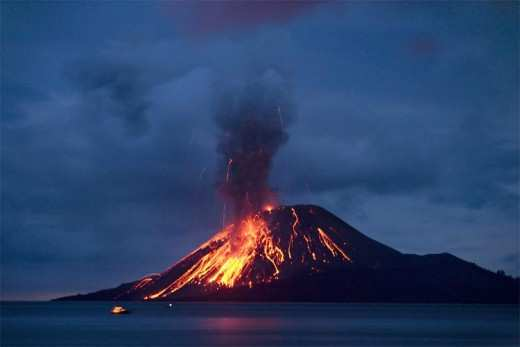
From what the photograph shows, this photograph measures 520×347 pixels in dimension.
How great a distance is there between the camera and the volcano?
547ft

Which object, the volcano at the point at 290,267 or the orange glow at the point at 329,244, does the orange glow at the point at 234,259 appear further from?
the orange glow at the point at 329,244

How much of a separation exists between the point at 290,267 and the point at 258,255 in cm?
931

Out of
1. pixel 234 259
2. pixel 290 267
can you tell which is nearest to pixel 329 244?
pixel 290 267

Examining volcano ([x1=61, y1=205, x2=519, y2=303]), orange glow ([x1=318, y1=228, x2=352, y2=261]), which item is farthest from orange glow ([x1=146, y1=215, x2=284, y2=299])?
orange glow ([x1=318, y1=228, x2=352, y2=261])

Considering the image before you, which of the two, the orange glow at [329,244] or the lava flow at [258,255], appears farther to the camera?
the orange glow at [329,244]

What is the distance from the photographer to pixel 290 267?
6821 inches

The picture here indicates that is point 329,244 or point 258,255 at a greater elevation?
point 329,244

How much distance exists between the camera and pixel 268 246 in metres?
168

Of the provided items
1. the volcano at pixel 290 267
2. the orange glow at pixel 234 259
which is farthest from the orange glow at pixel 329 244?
the orange glow at pixel 234 259

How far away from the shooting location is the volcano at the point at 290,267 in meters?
167

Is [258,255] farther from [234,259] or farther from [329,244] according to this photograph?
[329,244]

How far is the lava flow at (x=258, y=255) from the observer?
166 meters

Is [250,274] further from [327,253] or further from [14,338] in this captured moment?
[14,338]

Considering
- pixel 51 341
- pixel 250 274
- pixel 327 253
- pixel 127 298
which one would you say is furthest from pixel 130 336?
pixel 127 298
